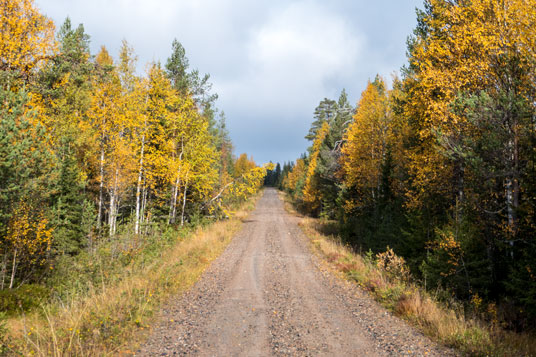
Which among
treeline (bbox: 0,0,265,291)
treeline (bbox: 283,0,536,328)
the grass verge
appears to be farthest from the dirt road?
treeline (bbox: 0,0,265,291)

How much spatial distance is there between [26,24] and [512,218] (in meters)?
17.6

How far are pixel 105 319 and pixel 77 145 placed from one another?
12841mm

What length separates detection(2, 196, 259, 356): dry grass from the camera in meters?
4.98

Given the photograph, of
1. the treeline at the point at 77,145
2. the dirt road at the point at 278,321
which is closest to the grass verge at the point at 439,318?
the dirt road at the point at 278,321

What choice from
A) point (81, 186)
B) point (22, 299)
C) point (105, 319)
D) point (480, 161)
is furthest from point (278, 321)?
point (81, 186)

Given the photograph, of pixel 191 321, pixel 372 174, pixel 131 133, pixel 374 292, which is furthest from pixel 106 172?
pixel 372 174

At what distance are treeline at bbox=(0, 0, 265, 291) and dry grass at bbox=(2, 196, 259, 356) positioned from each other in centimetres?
380

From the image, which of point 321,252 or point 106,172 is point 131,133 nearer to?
point 106,172

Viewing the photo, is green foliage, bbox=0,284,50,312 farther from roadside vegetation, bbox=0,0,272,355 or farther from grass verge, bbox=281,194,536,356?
grass verge, bbox=281,194,536,356

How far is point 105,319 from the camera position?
5496 mm

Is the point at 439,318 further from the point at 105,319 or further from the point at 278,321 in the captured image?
the point at 105,319

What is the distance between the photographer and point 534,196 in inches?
280

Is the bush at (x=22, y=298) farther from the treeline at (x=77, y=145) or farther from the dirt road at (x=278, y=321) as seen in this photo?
the dirt road at (x=278, y=321)

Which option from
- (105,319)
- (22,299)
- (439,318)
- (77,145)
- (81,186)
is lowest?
(22,299)
